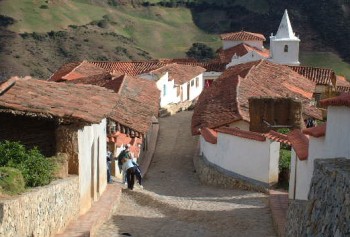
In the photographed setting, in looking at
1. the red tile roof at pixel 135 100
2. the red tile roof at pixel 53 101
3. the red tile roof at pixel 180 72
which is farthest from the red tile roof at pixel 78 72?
the red tile roof at pixel 53 101

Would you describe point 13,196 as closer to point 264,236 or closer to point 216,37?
point 264,236

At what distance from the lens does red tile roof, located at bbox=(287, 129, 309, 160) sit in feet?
45.6

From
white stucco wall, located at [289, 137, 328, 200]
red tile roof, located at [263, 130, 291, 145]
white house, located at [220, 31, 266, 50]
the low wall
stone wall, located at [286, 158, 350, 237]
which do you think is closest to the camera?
stone wall, located at [286, 158, 350, 237]

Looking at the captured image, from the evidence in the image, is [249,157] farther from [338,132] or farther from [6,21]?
[6,21]

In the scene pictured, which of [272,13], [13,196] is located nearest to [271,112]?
[13,196]

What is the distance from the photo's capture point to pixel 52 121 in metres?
12.6

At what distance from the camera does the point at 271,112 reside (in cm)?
2267

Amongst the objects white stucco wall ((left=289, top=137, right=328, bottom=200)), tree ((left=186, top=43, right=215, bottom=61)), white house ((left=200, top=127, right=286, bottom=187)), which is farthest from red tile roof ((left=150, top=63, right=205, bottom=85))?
tree ((left=186, top=43, right=215, bottom=61))

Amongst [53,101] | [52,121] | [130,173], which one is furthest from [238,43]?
[52,121]

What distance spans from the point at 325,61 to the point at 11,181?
82.5 metres

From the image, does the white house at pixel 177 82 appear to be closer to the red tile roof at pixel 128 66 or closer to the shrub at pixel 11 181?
the red tile roof at pixel 128 66

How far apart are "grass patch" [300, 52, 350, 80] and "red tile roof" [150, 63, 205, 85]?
3473cm

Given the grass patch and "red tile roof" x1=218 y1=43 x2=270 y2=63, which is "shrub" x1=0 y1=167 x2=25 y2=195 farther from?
the grass patch

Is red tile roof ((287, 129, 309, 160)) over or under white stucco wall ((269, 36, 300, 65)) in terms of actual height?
under
